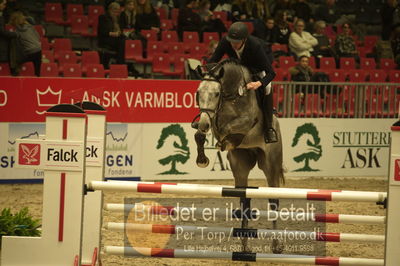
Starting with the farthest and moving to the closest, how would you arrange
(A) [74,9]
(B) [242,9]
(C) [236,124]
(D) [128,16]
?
(B) [242,9]
(A) [74,9]
(D) [128,16]
(C) [236,124]

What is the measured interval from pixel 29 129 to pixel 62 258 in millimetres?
5799

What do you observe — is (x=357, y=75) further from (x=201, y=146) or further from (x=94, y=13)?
(x=201, y=146)

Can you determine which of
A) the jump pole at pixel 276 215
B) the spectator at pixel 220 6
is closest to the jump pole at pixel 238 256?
the jump pole at pixel 276 215

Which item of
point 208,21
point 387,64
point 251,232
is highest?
point 208,21

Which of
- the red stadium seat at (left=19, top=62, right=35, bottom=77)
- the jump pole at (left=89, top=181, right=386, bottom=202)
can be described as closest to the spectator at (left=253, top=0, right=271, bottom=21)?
the red stadium seat at (left=19, top=62, right=35, bottom=77)

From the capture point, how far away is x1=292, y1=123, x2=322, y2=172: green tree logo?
40.1 feet

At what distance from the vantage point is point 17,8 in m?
13.5

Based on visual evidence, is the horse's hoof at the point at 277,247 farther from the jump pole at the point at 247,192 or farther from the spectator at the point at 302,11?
the spectator at the point at 302,11

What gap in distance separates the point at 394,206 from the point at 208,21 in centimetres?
1110

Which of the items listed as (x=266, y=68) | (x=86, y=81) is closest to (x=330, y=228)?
(x=266, y=68)

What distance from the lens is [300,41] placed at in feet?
50.2

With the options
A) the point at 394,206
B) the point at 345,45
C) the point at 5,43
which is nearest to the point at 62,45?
the point at 5,43

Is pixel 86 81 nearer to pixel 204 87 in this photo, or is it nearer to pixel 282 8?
pixel 204 87

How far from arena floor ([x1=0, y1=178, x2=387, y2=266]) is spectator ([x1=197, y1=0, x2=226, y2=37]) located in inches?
186
